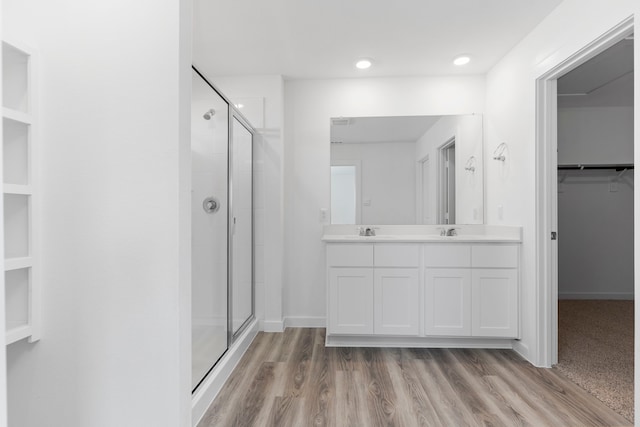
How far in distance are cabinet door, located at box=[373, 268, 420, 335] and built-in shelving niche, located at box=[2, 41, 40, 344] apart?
2.05m

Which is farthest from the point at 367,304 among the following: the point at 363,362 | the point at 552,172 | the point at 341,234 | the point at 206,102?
the point at 206,102

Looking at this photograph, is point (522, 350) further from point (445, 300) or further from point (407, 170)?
point (407, 170)

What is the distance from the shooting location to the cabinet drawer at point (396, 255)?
2.68 m

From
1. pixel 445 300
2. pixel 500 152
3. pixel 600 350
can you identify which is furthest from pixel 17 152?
pixel 600 350

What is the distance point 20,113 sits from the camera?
1134 mm

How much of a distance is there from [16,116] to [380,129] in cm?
259

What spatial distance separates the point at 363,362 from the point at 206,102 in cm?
194

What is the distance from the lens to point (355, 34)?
2.45 m

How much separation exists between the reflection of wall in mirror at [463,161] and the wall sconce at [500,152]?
0.78 feet

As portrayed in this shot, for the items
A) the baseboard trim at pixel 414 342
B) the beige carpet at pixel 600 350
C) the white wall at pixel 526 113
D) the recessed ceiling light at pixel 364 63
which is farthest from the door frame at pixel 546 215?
the recessed ceiling light at pixel 364 63

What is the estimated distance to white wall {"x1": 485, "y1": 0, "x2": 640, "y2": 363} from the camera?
1940mm

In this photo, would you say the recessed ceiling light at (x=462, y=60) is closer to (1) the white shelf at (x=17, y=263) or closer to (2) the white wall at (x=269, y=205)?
(2) the white wall at (x=269, y=205)

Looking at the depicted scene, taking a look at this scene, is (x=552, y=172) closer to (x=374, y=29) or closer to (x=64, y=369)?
(x=374, y=29)

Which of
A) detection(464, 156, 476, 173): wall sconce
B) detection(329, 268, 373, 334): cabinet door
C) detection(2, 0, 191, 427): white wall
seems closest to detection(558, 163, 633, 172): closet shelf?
detection(464, 156, 476, 173): wall sconce
